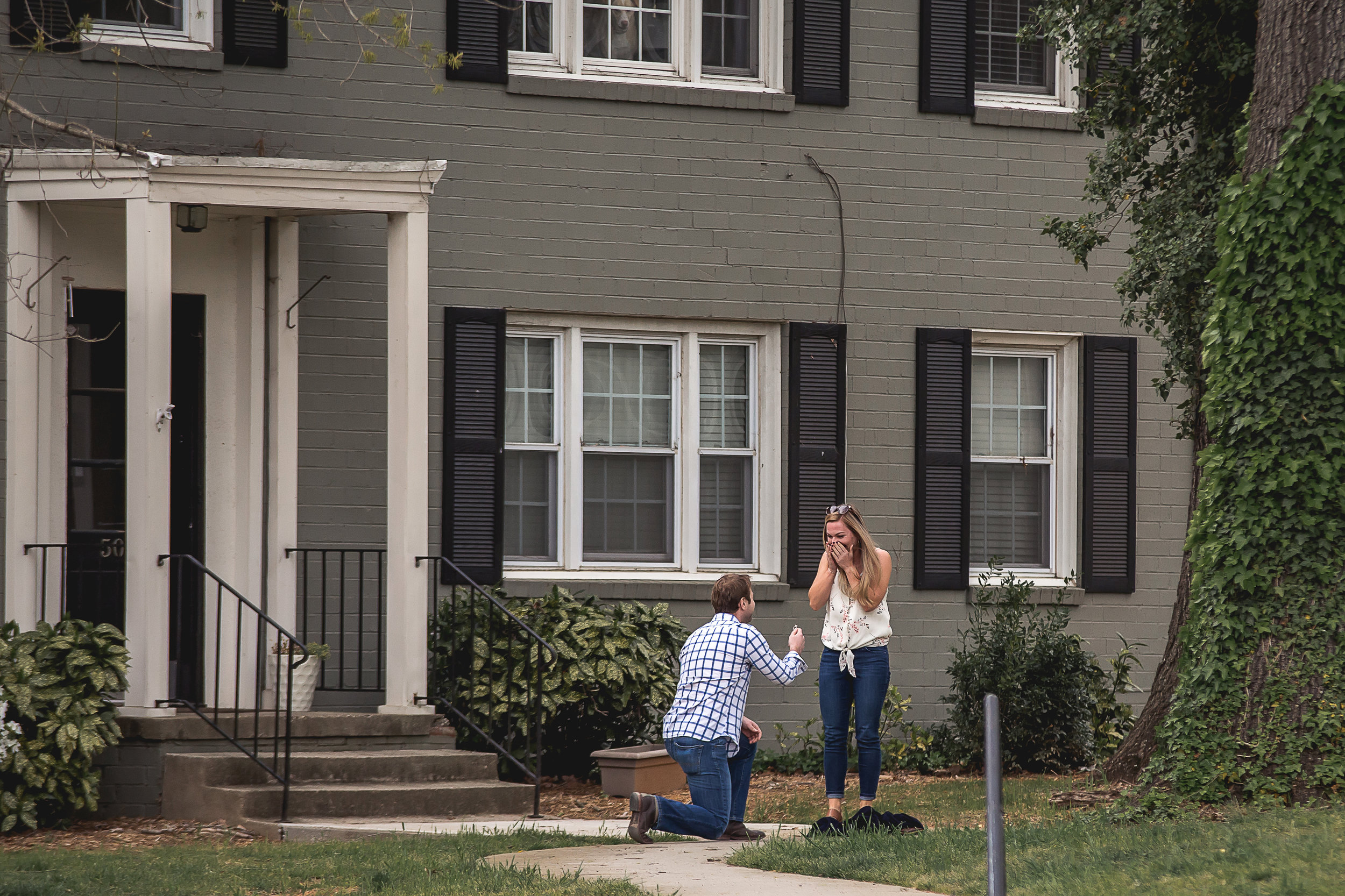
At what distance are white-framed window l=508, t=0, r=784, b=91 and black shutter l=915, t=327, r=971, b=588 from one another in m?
2.39

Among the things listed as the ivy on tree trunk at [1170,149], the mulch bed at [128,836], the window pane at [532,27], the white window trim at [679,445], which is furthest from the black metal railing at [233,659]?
the ivy on tree trunk at [1170,149]

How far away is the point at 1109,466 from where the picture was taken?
1260 centimetres

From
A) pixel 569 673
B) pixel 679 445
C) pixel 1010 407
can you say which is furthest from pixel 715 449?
pixel 1010 407

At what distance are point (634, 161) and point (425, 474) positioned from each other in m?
3.14

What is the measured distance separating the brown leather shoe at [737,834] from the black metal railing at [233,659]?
281 centimetres

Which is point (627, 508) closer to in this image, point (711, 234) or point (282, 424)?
point (711, 234)

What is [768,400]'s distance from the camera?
12039 millimetres

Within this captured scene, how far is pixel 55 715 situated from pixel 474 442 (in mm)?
3501

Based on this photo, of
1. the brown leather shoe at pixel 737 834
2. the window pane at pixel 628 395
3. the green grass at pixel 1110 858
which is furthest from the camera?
the window pane at pixel 628 395

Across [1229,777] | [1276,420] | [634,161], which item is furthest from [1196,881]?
[634,161]

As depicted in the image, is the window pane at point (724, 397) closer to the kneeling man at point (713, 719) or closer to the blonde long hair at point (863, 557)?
the blonde long hair at point (863, 557)

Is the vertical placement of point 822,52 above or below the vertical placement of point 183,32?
above

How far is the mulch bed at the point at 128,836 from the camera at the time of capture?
8.34 metres

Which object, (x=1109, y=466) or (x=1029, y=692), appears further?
(x=1109, y=466)
